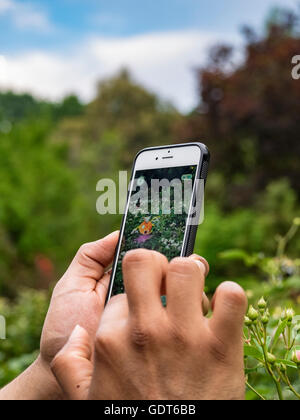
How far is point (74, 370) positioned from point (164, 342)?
16 centimetres

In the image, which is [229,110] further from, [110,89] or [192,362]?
[110,89]

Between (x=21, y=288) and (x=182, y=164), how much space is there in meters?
9.92

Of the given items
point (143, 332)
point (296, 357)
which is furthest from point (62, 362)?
point (296, 357)

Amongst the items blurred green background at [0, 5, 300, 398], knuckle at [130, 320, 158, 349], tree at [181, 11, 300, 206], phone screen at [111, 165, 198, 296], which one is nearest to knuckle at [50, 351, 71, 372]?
knuckle at [130, 320, 158, 349]

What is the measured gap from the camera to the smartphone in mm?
1095

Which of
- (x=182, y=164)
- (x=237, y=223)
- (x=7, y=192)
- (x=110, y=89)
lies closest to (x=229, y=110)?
(x=237, y=223)

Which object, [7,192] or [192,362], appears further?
[7,192]

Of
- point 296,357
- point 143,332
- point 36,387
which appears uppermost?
point 143,332

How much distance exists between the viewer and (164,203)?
3.82 feet

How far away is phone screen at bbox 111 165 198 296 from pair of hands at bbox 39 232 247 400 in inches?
10.1

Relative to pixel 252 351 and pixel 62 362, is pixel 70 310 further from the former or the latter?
pixel 252 351

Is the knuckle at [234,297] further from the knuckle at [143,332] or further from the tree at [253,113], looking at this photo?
the tree at [253,113]

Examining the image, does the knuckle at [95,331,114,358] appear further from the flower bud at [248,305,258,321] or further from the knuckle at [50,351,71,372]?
the flower bud at [248,305,258,321]
